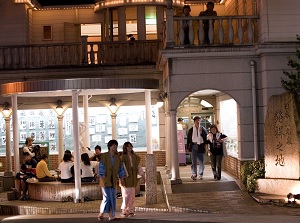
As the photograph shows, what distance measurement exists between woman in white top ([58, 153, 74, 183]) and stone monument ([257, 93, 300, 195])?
5797mm

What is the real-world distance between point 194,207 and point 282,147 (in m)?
2.93

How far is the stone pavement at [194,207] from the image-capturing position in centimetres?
1391

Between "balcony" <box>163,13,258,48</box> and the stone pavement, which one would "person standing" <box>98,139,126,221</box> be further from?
"balcony" <box>163,13,258,48</box>

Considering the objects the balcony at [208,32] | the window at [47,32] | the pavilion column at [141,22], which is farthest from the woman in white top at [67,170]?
the window at [47,32]

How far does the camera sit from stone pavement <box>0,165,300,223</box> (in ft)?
45.6

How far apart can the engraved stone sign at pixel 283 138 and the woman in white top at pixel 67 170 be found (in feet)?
19.7

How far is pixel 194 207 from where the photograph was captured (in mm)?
15203

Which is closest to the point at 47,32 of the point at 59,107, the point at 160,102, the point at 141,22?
the point at 141,22

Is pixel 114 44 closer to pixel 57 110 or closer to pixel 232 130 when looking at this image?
pixel 57 110

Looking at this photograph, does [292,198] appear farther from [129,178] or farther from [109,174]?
[109,174]

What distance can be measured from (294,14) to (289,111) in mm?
4174

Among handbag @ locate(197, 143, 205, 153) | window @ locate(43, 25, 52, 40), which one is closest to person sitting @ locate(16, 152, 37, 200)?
handbag @ locate(197, 143, 205, 153)

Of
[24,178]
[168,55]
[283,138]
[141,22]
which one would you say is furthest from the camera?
[141,22]

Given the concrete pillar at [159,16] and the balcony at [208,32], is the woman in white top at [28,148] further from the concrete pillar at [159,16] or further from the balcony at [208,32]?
the concrete pillar at [159,16]
